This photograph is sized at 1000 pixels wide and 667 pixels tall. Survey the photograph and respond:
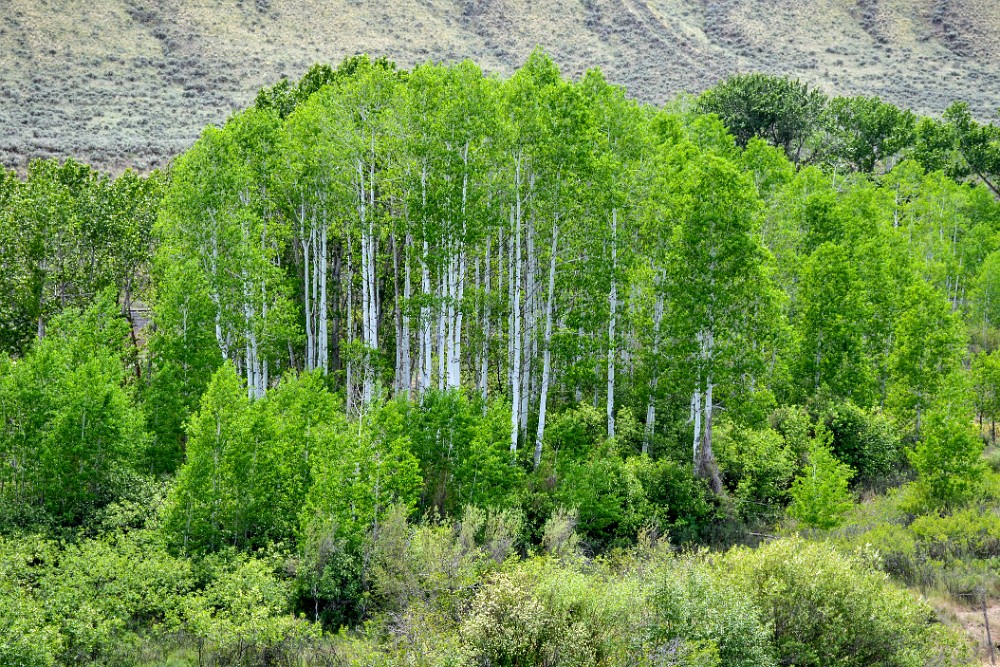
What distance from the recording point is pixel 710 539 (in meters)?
29.4

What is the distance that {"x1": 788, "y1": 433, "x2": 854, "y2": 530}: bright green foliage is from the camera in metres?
27.7

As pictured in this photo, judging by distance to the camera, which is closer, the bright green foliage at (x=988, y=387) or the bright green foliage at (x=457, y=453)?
the bright green foliage at (x=457, y=453)

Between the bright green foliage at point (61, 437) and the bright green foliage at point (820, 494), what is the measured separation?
21.8m

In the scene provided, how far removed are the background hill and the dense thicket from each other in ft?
132

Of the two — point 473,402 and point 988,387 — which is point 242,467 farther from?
point 988,387

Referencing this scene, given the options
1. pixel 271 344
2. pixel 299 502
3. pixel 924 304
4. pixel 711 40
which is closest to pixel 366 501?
pixel 299 502

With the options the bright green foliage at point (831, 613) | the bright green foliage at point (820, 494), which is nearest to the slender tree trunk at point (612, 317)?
the bright green foliage at point (820, 494)

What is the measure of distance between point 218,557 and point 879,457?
82.6 feet

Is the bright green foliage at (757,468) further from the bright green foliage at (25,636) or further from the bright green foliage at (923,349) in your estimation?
the bright green foliage at (25,636)

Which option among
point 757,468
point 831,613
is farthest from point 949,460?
point 831,613

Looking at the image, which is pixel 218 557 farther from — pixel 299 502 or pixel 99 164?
pixel 99 164

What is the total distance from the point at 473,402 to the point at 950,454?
53.8 feet

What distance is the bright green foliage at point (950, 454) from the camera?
A: 29812 mm

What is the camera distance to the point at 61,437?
27.9 m
